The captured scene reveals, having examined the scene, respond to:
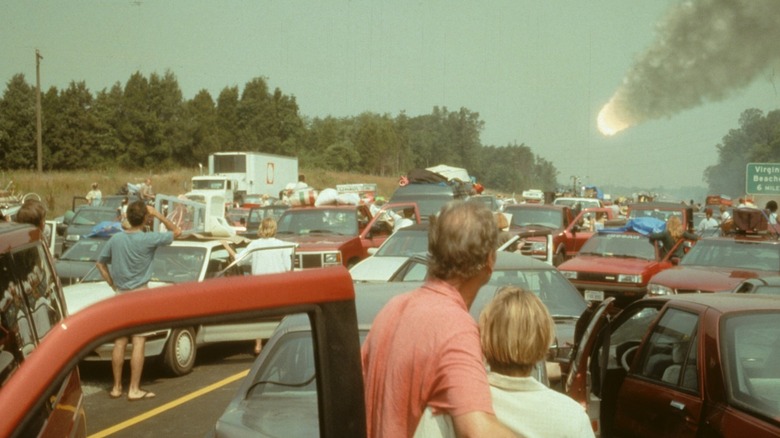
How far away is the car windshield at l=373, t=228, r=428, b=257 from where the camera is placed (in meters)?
15.7

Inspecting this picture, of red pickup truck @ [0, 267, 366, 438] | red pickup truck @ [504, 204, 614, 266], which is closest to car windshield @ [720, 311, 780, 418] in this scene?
red pickup truck @ [0, 267, 366, 438]

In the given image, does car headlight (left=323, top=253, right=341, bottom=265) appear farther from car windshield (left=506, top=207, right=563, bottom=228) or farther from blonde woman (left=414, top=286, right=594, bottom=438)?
blonde woman (left=414, top=286, right=594, bottom=438)

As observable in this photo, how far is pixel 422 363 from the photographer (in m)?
2.96

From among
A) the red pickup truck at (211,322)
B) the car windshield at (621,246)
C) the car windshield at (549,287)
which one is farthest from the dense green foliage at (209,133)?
the red pickup truck at (211,322)

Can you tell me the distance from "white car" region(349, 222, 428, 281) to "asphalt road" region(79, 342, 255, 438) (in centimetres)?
1047

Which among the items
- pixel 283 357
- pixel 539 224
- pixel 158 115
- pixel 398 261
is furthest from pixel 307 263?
pixel 158 115

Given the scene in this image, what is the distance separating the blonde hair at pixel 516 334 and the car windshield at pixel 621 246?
15.6 metres

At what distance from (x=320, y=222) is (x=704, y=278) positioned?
8068 millimetres

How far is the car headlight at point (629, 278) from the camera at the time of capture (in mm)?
17030

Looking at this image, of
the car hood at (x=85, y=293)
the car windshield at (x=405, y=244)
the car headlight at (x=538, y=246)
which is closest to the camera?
the car hood at (x=85, y=293)

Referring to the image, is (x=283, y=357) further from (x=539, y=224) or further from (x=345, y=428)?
(x=539, y=224)

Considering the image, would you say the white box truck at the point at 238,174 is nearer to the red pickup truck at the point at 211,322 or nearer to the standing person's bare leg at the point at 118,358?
the standing person's bare leg at the point at 118,358

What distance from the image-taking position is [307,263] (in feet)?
58.3

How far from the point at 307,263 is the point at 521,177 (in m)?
136
